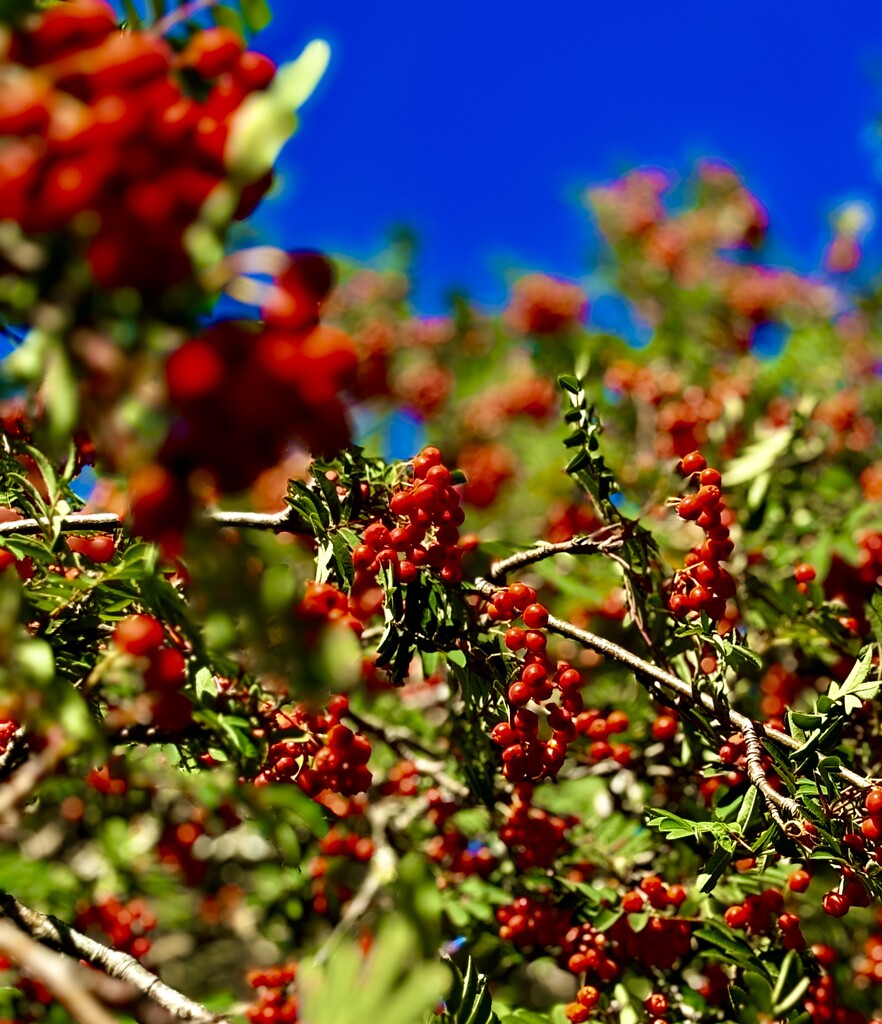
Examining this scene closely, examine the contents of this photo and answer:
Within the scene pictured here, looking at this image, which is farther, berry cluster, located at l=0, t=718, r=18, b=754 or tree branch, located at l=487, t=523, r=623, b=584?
tree branch, located at l=487, t=523, r=623, b=584

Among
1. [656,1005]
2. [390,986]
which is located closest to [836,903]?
[656,1005]

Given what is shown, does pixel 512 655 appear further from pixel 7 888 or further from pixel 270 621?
pixel 7 888

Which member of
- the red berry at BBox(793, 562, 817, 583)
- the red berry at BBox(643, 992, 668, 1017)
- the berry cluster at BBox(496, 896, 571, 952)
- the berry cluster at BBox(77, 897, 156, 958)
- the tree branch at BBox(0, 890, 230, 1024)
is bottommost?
the berry cluster at BBox(77, 897, 156, 958)

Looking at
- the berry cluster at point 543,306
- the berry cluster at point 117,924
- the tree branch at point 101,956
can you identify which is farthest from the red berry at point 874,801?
the berry cluster at point 543,306

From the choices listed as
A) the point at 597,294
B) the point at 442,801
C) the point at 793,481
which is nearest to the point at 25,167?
the point at 442,801

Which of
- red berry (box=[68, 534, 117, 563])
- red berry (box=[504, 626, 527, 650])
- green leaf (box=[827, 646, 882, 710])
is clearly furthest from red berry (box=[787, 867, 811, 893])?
red berry (box=[68, 534, 117, 563])

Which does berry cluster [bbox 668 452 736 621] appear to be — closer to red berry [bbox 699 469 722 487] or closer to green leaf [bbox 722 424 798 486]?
red berry [bbox 699 469 722 487]

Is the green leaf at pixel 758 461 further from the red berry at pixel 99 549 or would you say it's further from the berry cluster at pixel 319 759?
the red berry at pixel 99 549
